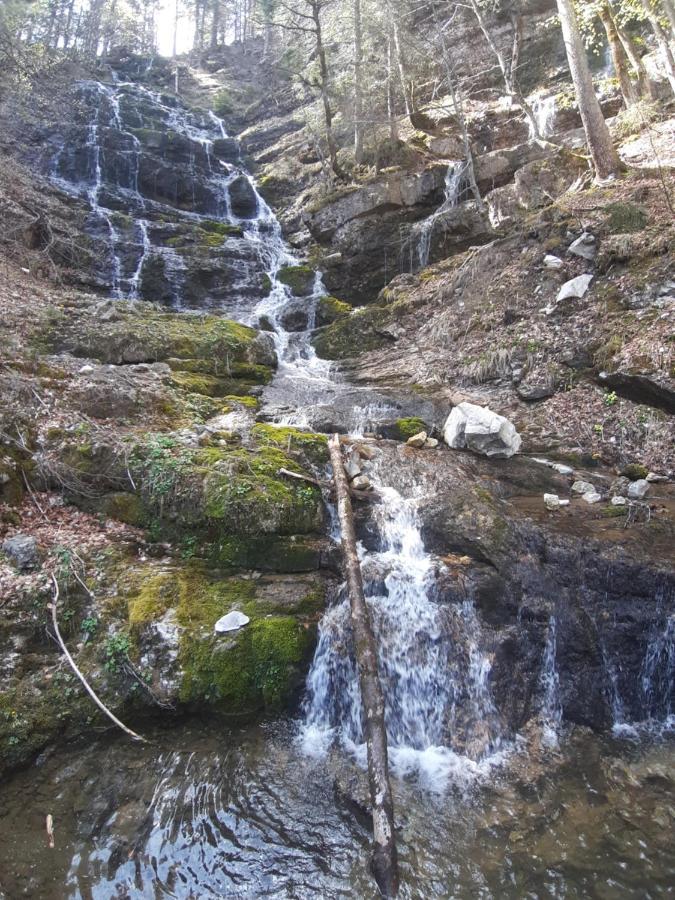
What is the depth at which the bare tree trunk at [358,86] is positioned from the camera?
1831 centimetres

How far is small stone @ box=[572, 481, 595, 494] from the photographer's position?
6.91m

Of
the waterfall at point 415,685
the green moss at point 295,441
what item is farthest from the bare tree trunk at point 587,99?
the waterfall at point 415,685

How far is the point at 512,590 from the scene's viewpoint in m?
5.28

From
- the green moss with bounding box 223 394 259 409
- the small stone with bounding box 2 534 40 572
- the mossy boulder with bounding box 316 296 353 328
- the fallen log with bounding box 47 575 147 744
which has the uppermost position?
the mossy boulder with bounding box 316 296 353 328

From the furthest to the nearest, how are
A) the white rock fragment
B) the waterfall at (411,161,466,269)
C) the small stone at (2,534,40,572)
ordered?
the waterfall at (411,161,466,269), the white rock fragment, the small stone at (2,534,40,572)

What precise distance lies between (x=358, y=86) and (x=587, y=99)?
10.3m

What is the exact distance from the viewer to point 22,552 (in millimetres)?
4801

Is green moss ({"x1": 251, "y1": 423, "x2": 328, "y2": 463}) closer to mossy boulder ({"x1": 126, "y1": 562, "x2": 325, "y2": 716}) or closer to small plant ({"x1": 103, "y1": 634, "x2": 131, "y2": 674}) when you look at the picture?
mossy boulder ({"x1": 126, "y1": 562, "x2": 325, "y2": 716})

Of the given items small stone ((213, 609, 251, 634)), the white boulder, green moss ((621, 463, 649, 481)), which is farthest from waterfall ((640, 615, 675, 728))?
small stone ((213, 609, 251, 634))

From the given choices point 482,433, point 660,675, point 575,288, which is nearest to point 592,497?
point 482,433

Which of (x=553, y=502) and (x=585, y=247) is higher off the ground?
(x=585, y=247)

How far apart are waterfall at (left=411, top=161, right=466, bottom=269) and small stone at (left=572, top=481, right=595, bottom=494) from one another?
1074cm

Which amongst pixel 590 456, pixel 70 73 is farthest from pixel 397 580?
pixel 70 73

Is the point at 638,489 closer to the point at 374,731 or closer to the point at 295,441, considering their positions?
the point at 295,441
